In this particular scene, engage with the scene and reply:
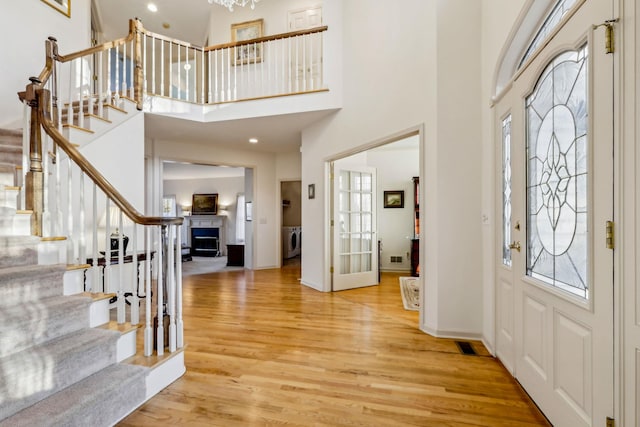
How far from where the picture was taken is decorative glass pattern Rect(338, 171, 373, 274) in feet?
16.1

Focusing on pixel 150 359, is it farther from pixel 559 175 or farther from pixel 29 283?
pixel 559 175

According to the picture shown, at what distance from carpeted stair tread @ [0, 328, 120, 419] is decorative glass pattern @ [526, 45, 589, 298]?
2659 mm

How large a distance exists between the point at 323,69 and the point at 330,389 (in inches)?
164

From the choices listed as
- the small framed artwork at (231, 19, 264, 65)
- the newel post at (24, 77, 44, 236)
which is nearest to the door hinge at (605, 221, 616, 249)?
the newel post at (24, 77, 44, 236)

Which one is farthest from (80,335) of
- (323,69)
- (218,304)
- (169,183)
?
(169,183)

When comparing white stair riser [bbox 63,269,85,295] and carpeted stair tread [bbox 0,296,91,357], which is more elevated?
white stair riser [bbox 63,269,85,295]

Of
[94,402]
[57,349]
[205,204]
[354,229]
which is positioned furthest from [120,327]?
[205,204]

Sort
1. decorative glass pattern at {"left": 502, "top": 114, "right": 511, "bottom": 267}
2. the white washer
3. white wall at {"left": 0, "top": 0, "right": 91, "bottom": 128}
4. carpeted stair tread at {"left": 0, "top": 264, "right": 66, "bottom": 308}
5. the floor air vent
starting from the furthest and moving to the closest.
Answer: the white washer, white wall at {"left": 0, "top": 0, "right": 91, "bottom": 128}, the floor air vent, decorative glass pattern at {"left": 502, "top": 114, "right": 511, "bottom": 267}, carpeted stair tread at {"left": 0, "top": 264, "right": 66, "bottom": 308}

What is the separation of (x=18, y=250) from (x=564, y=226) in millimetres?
3325

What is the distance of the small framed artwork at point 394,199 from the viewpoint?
661 cm

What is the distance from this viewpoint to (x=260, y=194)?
692 cm

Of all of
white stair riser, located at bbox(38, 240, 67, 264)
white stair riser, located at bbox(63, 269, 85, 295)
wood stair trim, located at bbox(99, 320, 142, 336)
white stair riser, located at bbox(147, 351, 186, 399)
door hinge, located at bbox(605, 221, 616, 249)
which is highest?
door hinge, located at bbox(605, 221, 616, 249)

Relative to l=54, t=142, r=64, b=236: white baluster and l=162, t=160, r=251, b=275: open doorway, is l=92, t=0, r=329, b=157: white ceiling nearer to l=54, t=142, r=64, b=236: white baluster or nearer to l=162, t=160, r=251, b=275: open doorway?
l=54, t=142, r=64, b=236: white baluster

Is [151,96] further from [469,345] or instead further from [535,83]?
[469,345]
